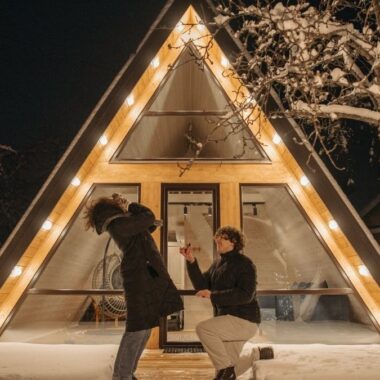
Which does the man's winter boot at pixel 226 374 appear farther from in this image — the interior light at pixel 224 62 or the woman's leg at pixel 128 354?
the interior light at pixel 224 62

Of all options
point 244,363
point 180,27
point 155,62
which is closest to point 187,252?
A: point 244,363

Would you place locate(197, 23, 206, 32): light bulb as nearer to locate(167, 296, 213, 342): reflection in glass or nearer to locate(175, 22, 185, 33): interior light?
locate(175, 22, 185, 33): interior light

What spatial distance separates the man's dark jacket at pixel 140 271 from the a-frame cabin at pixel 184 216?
1.99m

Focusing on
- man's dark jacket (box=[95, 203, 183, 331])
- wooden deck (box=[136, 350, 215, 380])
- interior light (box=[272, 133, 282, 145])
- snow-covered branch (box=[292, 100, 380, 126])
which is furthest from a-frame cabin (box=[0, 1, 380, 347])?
man's dark jacket (box=[95, 203, 183, 331])

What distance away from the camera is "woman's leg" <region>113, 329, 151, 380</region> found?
2.58m

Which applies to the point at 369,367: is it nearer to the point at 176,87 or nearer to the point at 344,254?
the point at 344,254

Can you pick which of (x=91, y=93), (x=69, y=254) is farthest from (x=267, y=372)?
(x=91, y=93)

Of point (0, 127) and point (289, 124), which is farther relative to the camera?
point (0, 127)

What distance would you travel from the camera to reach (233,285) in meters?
3.18

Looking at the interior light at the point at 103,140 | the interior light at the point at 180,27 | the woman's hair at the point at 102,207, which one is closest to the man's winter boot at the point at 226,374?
the woman's hair at the point at 102,207

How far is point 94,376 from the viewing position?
3119 mm

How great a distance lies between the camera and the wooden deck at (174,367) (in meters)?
3.62

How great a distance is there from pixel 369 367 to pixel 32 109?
75.9ft

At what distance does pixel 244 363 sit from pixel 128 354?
1209 mm
